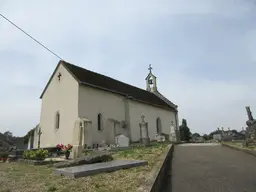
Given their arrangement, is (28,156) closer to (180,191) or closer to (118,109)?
(180,191)

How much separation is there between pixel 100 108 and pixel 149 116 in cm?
853

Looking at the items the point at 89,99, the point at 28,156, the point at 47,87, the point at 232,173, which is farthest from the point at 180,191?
the point at 47,87

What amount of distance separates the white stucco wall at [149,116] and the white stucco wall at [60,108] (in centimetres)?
721

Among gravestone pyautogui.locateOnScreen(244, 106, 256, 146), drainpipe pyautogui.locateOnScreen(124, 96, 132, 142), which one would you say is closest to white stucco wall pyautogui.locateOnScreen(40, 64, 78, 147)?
drainpipe pyautogui.locateOnScreen(124, 96, 132, 142)

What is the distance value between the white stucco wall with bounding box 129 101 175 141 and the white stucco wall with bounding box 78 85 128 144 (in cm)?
129

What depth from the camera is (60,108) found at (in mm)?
18938

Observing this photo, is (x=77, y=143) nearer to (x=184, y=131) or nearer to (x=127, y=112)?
(x=127, y=112)

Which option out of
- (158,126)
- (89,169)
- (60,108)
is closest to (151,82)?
(158,126)

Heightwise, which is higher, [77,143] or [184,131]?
[184,131]

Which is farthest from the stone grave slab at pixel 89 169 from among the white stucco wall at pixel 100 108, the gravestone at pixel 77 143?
the white stucco wall at pixel 100 108

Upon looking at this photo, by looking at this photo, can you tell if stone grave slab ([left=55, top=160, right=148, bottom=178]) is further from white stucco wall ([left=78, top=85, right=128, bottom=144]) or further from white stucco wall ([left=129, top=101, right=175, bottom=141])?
white stucco wall ([left=129, top=101, right=175, bottom=141])

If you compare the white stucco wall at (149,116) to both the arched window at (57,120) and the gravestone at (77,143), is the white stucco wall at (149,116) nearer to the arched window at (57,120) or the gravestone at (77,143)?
the arched window at (57,120)

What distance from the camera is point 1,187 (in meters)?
4.52

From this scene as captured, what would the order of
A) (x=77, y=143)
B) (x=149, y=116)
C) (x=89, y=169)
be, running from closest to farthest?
1. (x=89, y=169)
2. (x=77, y=143)
3. (x=149, y=116)
